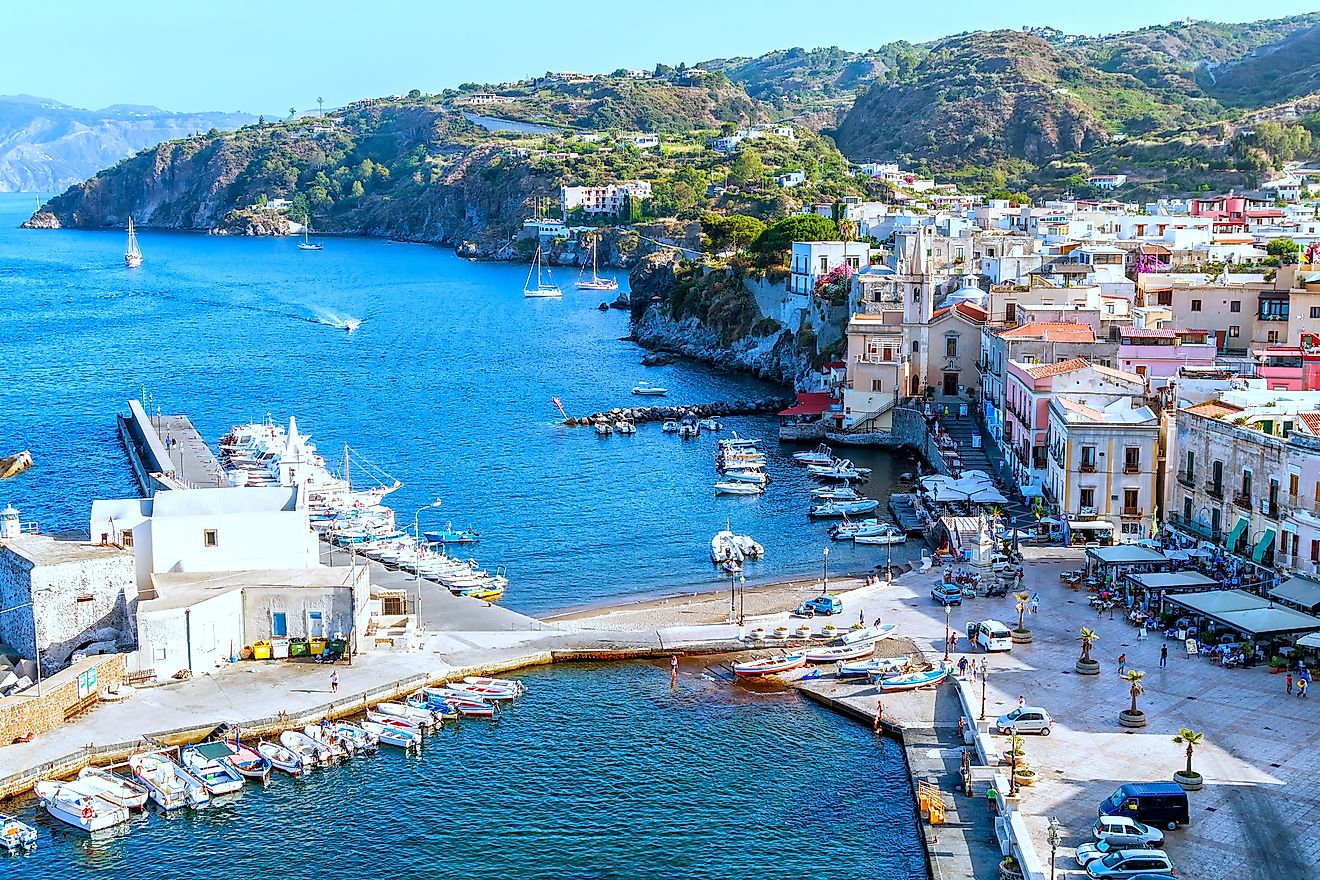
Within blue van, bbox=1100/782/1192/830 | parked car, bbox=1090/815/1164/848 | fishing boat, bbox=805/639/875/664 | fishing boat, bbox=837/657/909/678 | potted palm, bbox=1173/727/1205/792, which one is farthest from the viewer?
fishing boat, bbox=805/639/875/664

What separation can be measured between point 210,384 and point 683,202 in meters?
98.7

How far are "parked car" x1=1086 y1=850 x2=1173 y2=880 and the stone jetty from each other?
57125mm

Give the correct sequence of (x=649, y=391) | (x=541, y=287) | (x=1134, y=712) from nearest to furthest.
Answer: (x=1134, y=712) < (x=649, y=391) < (x=541, y=287)

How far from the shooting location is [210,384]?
99875mm

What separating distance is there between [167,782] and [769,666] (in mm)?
16145

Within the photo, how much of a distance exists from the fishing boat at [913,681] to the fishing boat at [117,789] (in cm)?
1880

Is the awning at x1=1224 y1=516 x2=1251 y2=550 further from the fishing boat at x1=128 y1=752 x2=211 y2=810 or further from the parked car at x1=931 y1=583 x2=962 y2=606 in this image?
the fishing boat at x1=128 y1=752 x2=211 y2=810

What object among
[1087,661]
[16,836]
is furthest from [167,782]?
[1087,661]

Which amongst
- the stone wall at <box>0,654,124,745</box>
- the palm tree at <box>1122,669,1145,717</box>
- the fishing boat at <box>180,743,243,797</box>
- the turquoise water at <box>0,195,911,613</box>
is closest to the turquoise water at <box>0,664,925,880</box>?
the fishing boat at <box>180,743,243,797</box>

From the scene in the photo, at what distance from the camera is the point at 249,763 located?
3444 cm

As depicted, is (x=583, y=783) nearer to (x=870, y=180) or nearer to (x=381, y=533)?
(x=381, y=533)

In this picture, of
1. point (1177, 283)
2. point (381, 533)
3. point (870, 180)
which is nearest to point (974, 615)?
point (381, 533)

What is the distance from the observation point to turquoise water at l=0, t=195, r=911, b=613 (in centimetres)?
5747

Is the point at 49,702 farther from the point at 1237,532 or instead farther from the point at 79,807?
the point at 1237,532
